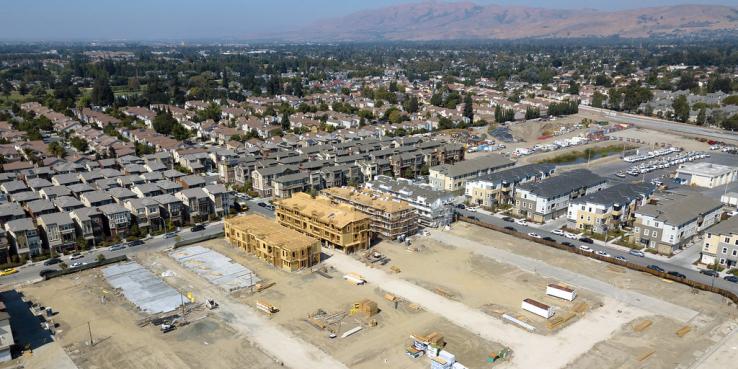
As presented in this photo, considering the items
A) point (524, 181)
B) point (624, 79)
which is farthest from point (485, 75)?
point (524, 181)

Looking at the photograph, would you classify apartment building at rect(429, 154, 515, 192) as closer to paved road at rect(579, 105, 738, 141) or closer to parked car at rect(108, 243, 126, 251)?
parked car at rect(108, 243, 126, 251)

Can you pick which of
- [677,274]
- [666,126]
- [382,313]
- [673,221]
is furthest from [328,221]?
[666,126]

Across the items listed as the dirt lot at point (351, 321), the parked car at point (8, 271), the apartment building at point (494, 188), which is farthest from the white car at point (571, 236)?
the parked car at point (8, 271)

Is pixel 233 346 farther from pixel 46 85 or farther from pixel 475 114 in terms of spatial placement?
pixel 46 85

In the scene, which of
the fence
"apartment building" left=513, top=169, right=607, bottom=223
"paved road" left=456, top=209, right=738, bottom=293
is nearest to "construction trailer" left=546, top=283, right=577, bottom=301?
the fence

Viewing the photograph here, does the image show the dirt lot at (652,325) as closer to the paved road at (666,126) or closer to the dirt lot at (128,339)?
the dirt lot at (128,339)

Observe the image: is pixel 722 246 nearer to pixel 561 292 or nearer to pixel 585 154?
pixel 561 292
